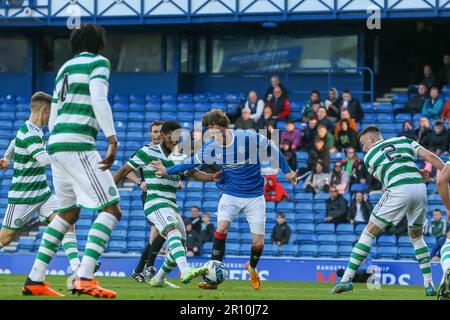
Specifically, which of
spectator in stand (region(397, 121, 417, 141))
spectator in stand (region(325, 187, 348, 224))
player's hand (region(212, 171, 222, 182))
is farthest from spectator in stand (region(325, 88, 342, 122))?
player's hand (region(212, 171, 222, 182))

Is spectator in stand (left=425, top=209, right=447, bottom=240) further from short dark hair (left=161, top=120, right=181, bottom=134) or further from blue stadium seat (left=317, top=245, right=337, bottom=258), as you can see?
short dark hair (left=161, top=120, right=181, bottom=134)

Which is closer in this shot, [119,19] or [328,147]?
[328,147]

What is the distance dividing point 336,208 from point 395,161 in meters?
10.00

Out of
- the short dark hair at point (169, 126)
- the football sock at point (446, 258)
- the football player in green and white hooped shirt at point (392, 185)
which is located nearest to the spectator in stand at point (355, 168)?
the short dark hair at point (169, 126)

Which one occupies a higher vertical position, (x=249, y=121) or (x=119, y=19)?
(x=119, y=19)

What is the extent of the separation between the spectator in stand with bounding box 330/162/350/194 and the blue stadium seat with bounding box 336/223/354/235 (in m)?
0.88

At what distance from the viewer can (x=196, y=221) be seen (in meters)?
24.5

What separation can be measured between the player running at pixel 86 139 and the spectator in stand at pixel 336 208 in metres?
13.6

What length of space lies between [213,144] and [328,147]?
1098 cm

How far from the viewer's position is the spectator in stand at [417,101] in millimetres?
27141

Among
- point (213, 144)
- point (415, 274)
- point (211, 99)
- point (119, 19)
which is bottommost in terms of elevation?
point (415, 274)

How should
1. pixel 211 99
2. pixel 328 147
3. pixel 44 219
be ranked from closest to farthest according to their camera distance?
1. pixel 44 219
2. pixel 328 147
3. pixel 211 99

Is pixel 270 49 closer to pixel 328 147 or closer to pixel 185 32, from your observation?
pixel 185 32
